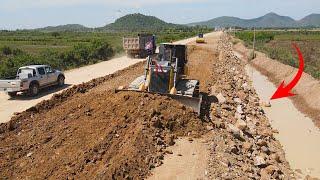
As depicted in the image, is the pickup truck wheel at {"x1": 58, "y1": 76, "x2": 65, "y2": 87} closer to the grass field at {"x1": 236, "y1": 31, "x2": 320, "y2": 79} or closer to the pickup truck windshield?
the pickup truck windshield

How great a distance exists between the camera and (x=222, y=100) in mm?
21984

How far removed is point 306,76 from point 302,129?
1049 centimetres

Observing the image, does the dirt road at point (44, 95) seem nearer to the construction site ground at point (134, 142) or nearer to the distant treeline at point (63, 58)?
the construction site ground at point (134, 142)

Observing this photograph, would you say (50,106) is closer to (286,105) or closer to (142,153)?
(142,153)

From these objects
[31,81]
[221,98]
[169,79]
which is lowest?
[221,98]

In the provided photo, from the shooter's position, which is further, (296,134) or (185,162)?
(296,134)

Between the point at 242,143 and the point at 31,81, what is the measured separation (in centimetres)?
1327

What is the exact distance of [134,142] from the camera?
533 inches

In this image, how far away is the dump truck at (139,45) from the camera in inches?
1710

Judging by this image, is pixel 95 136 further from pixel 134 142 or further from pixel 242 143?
pixel 242 143

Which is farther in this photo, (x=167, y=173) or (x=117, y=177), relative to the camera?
(x=167, y=173)

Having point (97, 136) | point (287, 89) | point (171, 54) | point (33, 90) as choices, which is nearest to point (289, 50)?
point (287, 89)

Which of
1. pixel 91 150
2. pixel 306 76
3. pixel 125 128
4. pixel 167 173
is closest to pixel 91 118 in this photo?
pixel 125 128

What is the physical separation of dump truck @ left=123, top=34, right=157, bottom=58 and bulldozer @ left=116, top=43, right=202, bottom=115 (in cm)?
2401
